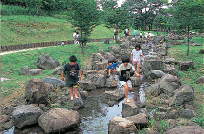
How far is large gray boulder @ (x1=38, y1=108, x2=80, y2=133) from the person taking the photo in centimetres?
610

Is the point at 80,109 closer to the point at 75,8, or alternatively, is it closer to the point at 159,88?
the point at 159,88

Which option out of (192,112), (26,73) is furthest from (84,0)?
(192,112)

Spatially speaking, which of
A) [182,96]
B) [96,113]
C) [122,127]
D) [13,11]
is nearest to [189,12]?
[182,96]

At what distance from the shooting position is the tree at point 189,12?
49.2 feet

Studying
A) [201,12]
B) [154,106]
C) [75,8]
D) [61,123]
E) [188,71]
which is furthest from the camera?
[75,8]

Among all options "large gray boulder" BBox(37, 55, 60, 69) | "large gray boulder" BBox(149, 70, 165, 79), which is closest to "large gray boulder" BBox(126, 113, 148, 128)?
"large gray boulder" BBox(149, 70, 165, 79)

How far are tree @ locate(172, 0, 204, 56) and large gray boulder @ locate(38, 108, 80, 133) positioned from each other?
13217mm

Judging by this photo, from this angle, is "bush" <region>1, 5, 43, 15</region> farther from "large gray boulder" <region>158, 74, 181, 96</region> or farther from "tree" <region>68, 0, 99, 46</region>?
"large gray boulder" <region>158, 74, 181, 96</region>

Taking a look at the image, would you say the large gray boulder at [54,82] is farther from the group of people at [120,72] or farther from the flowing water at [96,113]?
the group of people at [120,72]

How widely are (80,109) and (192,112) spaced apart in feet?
13.9

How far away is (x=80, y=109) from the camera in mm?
7977

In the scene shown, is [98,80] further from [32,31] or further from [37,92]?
[32,31]

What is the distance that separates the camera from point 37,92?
7793mm

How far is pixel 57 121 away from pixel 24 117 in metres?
1.21
